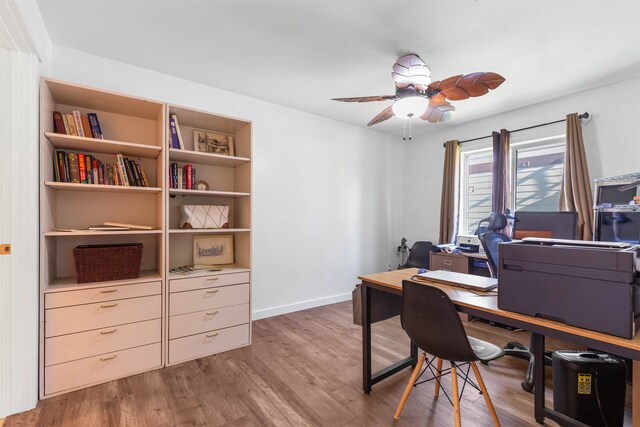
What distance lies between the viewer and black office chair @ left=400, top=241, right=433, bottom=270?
4.34 meters

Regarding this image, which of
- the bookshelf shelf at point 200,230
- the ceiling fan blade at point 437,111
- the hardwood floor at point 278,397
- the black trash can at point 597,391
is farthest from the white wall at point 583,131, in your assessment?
the bookshelf shelf at point 200,230

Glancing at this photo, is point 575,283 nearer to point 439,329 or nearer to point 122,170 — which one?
point 439,329

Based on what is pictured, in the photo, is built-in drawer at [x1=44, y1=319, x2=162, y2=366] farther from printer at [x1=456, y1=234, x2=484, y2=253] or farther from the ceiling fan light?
printer at [x1=456, y1=234, x2=484, y2=253]

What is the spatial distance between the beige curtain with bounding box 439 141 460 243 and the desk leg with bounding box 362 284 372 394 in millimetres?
2621

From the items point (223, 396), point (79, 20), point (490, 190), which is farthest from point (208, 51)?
point (490, 190)

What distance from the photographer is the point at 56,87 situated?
2084 mm

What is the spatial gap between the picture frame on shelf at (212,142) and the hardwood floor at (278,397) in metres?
1.92

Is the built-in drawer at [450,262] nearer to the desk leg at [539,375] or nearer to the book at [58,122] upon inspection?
the desk leg at [539,375]

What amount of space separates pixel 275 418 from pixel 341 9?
8.54 ft

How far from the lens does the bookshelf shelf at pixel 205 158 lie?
2535mm

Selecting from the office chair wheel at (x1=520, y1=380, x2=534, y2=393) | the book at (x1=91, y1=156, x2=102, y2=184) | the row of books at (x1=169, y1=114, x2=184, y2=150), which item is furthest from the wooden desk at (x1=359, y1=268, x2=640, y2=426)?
the book at (x1=91, y1=156, x2=102, y2=184)

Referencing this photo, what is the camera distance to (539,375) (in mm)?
1708

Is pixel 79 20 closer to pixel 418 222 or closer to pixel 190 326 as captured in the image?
pixel 190 326

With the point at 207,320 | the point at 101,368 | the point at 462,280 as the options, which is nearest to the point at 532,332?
the point at 462,280
